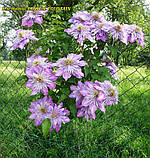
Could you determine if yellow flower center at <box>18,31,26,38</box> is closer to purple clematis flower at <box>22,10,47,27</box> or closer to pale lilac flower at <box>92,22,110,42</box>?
purple clematis flower at <box>22,10,47,27</box>


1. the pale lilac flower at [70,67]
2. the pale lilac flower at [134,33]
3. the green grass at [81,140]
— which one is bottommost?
the green grass at [81,140]

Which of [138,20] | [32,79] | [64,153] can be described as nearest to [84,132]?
[64,153]

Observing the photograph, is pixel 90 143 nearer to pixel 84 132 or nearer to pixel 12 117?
pixel 84 132

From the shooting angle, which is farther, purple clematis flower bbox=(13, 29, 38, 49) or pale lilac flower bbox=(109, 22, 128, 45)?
purple clematis flower bbox=(13, 29, 38, 49)

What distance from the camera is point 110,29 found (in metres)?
0.91

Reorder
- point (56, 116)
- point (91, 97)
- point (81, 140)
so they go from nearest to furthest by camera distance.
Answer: point (91, 97), point (56, 116), point (81, 140)

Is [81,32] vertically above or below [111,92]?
above

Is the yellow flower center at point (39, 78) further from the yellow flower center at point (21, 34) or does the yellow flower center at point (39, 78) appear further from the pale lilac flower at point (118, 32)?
the pale lilac flower at point (118, 32)

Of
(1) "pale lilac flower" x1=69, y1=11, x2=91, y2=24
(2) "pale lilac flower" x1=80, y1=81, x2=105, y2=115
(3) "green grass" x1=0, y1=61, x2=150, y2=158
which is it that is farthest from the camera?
(3) "green grass" x1=0, y1=61, x2=150, y2=158

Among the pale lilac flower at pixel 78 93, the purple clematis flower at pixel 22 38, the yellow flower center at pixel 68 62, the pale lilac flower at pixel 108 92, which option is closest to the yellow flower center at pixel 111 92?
the pale lilac flower at pixel 108 92

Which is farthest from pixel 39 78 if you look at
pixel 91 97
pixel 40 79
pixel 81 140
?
pixel 81 140

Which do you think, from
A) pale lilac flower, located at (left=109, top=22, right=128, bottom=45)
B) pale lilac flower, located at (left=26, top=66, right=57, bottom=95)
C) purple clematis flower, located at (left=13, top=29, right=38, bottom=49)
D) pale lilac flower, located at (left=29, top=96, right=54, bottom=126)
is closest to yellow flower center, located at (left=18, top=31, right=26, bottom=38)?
purple clematis flower, located at (left=13, top=29, right=38, bottom=49)

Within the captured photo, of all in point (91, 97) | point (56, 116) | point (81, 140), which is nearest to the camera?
point (91, 97)

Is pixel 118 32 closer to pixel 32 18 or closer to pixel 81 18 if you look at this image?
pixel 81 18
